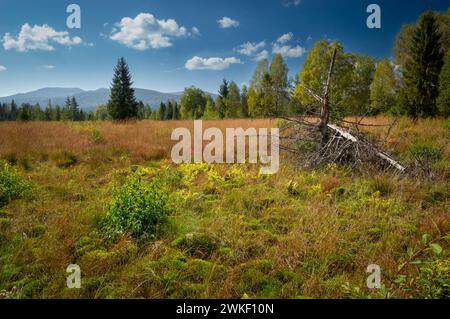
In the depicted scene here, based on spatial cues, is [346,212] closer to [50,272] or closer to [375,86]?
[50,272]

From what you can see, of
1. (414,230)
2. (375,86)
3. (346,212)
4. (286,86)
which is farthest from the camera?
(375,86)

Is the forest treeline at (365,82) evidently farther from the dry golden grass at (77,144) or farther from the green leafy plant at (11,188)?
the green leafy plant at (11,188)

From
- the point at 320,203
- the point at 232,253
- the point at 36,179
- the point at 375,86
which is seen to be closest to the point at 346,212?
the point at 320,203

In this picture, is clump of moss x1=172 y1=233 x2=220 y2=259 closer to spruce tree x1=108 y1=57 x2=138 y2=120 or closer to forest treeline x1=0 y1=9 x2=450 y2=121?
forest treeline x1=0 y1=9 x2=450 y2=121

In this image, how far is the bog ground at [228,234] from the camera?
2604 millimetres

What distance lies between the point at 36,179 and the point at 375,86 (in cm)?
Answer: 2894

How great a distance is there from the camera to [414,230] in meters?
3.62

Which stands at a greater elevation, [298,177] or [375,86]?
[375,86]

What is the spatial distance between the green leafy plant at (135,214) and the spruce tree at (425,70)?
16.6 m

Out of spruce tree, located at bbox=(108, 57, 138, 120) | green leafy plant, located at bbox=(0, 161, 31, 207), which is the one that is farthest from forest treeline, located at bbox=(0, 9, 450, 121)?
green leafy plant, located at bbox=(0, 161, 31, 207)

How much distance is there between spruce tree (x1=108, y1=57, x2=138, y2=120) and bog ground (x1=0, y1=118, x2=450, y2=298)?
77.7 feet

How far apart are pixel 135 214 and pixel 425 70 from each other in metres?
18.0

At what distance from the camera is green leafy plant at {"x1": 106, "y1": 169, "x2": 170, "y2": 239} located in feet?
11.3
